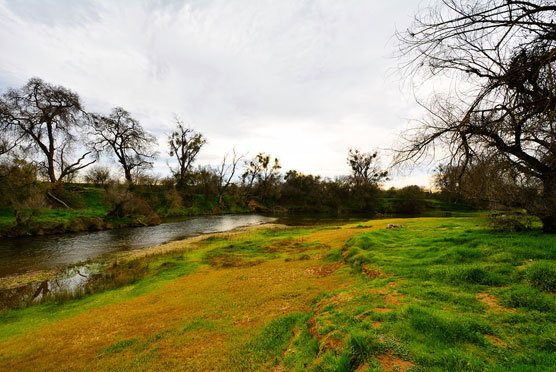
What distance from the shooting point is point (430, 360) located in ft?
8.76

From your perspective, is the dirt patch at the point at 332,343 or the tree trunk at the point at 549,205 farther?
the tree trunk at the point at 549,205

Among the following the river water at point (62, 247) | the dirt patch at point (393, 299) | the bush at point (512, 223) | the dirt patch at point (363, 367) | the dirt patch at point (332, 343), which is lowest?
the river water at point (62, 247)

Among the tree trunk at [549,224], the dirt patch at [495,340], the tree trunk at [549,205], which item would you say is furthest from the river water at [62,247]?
the tree trunk at [549,224]

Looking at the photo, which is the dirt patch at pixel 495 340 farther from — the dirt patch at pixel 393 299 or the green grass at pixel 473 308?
the dirt patch at pixel 393 299

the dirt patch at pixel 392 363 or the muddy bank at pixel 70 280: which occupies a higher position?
the dirt patch at pixel 392 363

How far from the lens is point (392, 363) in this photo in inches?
108

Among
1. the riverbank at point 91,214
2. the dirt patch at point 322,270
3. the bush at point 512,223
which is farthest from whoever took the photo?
the riverbank at point 91,214

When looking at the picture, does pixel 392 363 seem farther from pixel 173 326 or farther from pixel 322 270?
pixel 322 270

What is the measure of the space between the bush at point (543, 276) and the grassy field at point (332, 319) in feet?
0.06

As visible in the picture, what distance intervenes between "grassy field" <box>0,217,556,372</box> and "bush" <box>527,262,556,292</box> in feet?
0.06

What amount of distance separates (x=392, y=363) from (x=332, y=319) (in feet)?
5.16

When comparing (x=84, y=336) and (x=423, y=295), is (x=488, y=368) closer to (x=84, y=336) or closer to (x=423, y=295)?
(x=423, y=295)

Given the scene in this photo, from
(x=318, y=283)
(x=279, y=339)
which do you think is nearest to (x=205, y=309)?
(x=279, y=339)

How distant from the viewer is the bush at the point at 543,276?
13.1 ft
